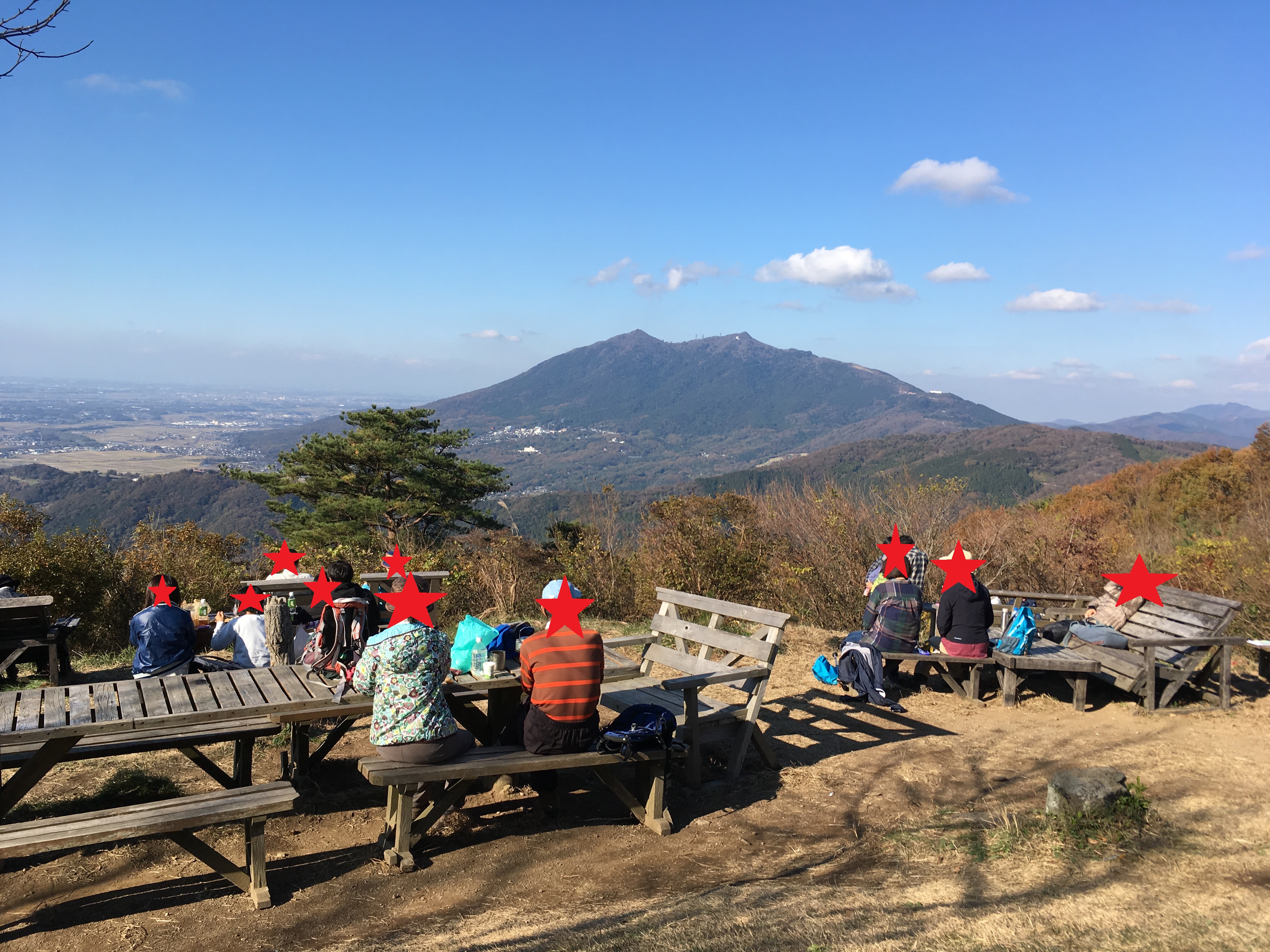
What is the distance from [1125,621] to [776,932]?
21.3 feet

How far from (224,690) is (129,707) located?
43 centimetres

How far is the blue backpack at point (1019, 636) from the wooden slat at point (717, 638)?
2.89 m

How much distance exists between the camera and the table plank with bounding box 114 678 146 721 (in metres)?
3.56

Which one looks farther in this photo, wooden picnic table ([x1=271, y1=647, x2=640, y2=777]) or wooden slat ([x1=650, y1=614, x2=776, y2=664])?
wooden slat ([x1=650, y1=614, x2=776, y2=664])

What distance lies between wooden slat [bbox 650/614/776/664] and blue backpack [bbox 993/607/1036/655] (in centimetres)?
289

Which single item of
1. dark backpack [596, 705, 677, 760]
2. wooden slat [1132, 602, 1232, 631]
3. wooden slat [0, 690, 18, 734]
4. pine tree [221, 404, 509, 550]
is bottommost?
pine tree [221, 404, 509, 550]

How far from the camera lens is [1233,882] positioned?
344 cm

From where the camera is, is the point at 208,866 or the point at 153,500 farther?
the point at 153,500

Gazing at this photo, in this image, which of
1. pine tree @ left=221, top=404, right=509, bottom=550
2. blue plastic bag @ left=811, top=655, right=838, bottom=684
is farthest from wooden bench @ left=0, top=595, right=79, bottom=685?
pine tree @ left=221, top=404, right=509, bottom=550

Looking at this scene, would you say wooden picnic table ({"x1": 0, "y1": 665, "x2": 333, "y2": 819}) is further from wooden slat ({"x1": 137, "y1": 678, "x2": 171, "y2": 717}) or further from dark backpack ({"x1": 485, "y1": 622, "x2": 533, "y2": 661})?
dark backpack ({"x1": 485, "y1": 622, "x2": 533, "y2": 661})

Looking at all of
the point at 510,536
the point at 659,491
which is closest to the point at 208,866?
the point at 510,536

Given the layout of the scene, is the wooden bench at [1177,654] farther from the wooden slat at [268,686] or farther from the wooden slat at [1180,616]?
the wooden slat at [268,686]

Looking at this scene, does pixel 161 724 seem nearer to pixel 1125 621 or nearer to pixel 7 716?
pixel 7 716

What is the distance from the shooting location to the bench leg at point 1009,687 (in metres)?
6.89
